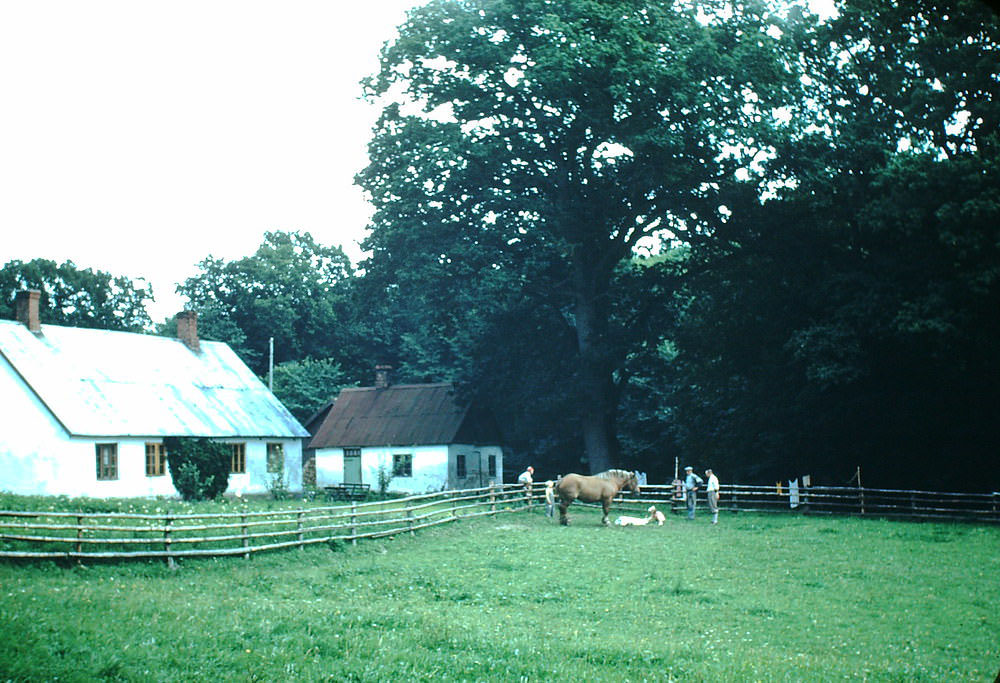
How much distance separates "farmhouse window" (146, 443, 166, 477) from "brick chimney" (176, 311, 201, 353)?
29.3ft

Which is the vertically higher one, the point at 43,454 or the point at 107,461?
the point at 43,454

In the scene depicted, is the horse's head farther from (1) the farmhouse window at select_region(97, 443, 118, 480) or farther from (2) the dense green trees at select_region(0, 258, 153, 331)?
(2) the dense green trees at select_region(0, 258, 153, 331)

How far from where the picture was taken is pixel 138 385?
4047cm

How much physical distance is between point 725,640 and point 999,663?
3.52 m

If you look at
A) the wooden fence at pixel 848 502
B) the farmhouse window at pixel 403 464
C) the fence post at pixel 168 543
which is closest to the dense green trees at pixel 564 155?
the wooden fence at pixel 848 502

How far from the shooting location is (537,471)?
2311 inches

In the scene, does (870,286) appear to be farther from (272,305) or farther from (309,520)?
(272,305)

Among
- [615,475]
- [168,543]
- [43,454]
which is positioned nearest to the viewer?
[168,543]

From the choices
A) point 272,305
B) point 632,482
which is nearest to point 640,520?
point 632,482

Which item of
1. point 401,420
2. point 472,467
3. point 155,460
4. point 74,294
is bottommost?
point 472,467

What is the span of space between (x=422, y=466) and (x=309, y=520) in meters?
27.6

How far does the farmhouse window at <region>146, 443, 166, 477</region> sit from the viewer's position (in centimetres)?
3831

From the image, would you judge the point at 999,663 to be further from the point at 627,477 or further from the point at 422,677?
the point at 627,477

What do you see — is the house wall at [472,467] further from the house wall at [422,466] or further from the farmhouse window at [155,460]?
the farmhouse window at [155,460]
